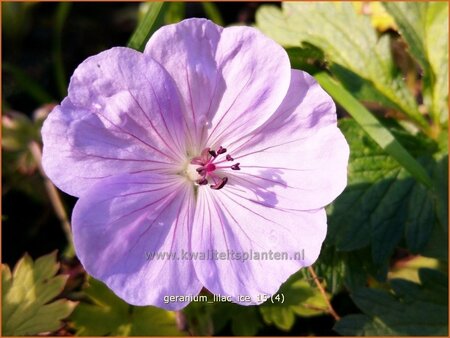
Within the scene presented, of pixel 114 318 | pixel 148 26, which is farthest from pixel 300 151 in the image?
pixel 114 318

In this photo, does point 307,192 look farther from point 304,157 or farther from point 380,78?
point 380,78

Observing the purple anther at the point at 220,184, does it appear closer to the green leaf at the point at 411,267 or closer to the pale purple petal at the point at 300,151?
the pale purple petal at the point at 300,151

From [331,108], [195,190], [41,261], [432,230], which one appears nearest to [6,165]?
[41,261]

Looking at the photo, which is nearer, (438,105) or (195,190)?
(195,190)

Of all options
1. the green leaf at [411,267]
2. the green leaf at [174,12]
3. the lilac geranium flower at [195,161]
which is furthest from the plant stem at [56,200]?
the green leaf at [411,267]

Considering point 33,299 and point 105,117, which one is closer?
point 105,117

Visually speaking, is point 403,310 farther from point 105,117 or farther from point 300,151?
point 105,117
